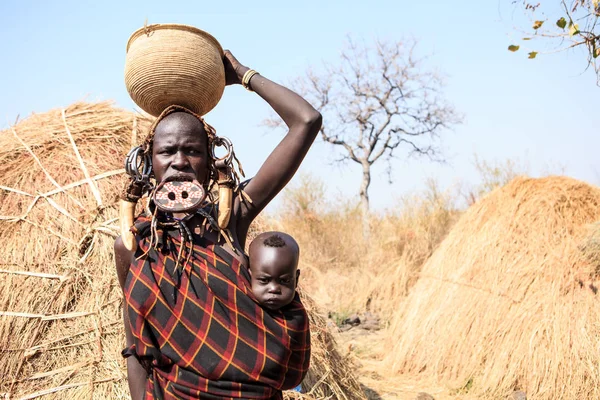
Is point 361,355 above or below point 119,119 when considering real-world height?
below

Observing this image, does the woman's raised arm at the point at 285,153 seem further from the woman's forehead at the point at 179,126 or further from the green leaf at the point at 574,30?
the green leaf at the point at 574,30

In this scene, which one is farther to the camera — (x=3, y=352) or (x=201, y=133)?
(x=3, y=352)

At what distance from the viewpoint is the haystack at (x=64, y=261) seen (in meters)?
3.02

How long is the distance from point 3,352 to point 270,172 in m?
1.97

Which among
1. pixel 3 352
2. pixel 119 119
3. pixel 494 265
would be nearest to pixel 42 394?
pixel 3 352

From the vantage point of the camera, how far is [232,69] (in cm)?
202

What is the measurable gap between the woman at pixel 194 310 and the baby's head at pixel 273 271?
3 centimetres

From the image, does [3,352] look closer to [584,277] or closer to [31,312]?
[31,312]

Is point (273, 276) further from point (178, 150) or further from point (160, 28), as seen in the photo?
point (160, 28)

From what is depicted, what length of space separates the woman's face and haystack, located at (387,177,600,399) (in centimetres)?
389

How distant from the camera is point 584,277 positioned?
5.10 meters

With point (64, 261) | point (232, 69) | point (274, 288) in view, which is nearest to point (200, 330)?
point (274, 288)

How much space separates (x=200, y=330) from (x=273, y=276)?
23 centimetres

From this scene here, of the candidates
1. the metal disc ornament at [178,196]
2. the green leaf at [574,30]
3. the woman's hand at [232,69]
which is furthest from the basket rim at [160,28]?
the green leaf at [574,30]
